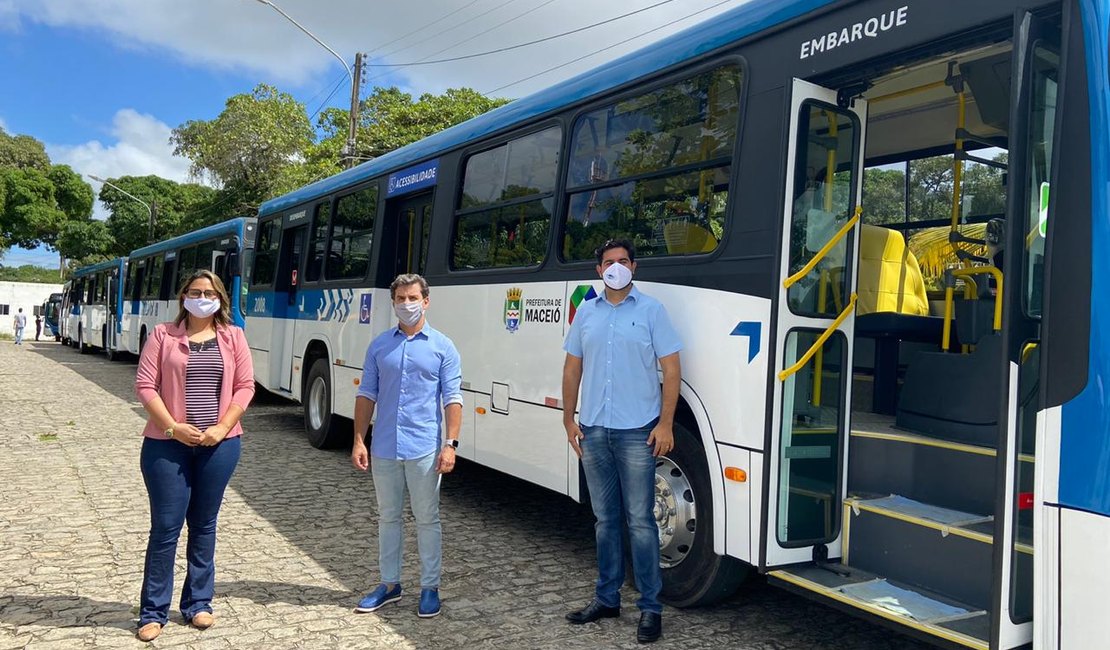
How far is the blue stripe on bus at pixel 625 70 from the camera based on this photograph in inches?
163

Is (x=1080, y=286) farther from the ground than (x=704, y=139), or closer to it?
closer to it

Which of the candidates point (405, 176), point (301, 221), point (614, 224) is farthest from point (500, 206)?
point (301, 221)

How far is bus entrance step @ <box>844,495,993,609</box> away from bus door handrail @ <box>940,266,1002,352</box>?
1.18 meters

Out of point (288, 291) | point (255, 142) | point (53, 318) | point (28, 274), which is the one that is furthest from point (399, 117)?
point (28, 274)

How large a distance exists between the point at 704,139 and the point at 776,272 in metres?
0.96

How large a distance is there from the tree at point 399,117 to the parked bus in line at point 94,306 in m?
8.17

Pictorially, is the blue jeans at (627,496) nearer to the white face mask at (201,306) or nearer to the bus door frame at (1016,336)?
the bus door frame at (1016,336)

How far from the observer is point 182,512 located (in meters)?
4.09

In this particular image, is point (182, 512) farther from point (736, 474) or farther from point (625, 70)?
point (625, 70)

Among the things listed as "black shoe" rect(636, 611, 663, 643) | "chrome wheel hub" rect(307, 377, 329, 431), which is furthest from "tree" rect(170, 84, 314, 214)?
"black shoe" rect(636, 611, 663, 643)

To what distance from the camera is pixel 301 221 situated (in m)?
9.98

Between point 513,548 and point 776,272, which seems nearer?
point 776,272

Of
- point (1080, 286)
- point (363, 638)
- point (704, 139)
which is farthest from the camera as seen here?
point (704, 139)

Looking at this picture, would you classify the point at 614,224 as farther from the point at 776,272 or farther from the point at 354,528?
the point at 354,528
